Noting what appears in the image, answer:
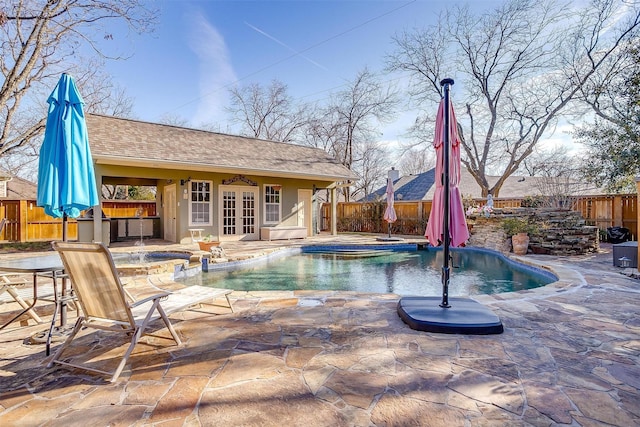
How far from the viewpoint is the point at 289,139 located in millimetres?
27812

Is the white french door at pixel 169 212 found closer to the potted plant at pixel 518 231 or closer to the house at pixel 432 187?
the potted plant at pixel 518 231

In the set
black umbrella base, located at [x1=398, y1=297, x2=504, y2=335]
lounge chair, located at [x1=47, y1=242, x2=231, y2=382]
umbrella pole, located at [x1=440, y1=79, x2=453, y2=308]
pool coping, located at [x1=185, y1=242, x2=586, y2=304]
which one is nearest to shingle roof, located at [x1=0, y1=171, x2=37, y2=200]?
pool coping, located at [x1=185, y1=242, x2=586, y2=304]

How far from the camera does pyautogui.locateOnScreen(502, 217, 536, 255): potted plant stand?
32.6 feet

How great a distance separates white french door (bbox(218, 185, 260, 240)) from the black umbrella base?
32.6 ft

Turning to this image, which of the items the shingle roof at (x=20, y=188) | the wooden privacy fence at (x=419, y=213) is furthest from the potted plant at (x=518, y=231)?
the shingle roof at (x=20, y=188)

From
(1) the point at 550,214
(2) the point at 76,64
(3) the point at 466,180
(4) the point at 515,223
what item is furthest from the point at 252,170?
(3) the point at 466,180

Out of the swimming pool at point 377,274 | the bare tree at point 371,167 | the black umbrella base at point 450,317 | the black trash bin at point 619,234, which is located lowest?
the swimming pool at point 377,274

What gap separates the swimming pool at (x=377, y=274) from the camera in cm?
664

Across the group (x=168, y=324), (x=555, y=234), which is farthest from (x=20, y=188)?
(x=555, y=234)

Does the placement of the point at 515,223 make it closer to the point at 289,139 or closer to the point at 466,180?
the point at 466,180

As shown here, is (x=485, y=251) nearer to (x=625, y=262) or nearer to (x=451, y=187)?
(x=625, y=262)

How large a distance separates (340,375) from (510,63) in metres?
21.2

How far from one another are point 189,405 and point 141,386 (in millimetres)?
496

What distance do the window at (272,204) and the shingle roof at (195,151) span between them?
3.14 ft
